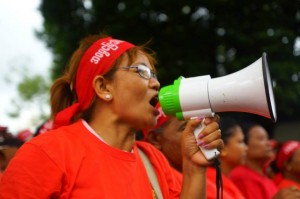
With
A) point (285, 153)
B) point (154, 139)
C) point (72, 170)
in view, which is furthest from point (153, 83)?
point (285, 153)

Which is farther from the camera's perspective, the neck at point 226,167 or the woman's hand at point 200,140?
the neck at point 226,167

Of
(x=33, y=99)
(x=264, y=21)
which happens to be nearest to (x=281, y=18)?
(x=264, y=21)

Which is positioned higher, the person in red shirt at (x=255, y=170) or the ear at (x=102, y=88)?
the ear at (x=102, y=88)

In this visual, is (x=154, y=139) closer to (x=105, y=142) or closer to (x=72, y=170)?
(x=105, y=142)

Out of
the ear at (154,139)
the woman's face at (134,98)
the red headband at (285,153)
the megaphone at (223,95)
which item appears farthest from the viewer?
the red headband at (285,153)

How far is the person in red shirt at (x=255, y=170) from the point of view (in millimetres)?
5023

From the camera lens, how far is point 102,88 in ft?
8.22

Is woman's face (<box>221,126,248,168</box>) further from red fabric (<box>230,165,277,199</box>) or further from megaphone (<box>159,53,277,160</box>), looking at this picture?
megaphone (<box>159,53,277,160</box>)

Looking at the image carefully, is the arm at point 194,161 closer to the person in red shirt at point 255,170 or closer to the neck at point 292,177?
the person in red shirt at point 255,170

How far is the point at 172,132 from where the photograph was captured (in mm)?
3561

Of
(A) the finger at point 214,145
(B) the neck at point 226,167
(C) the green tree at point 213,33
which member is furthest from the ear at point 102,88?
(C) the green tree at point 213,33

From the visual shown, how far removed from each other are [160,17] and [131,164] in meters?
12.1

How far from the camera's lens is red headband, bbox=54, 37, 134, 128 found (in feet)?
8.13

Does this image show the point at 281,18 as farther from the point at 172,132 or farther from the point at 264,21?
the point at 172,132
